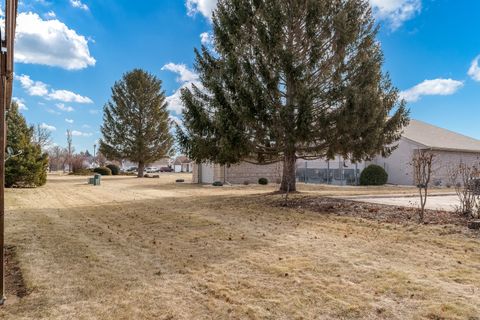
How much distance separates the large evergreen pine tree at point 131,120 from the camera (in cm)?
3406

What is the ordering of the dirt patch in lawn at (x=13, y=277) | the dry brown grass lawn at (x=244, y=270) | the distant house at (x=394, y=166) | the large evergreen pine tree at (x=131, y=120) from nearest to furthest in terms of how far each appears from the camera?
the dry brown grass lawn at (x=244, y=270) < the dirt patch in lawn at (x=13, y=277) < the distant house at (x=394, y=166) < the large evergreen pine tree at (x=131, y=120)

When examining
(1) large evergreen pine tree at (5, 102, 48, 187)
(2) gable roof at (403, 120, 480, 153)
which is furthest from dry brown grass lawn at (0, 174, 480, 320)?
(2) gable roof at (403, 120, 480, 153)

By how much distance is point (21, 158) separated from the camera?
18.2 m

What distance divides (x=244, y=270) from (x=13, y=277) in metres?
2.94

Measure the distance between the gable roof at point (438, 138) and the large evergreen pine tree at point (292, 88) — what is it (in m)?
13.0

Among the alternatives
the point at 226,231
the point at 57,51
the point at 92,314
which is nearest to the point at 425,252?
the point at 226,231

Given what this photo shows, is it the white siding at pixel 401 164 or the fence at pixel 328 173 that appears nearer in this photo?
the white siding at pixel 401 164

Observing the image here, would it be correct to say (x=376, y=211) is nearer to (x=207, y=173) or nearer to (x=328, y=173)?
(x=207, y=173)

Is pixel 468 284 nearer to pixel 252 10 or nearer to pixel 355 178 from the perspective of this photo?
pixel 252 10

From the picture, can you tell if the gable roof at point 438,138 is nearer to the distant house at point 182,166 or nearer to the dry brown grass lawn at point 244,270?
Result: the dry brown grass lawn at point 244,270

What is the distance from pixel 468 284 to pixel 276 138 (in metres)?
9.24

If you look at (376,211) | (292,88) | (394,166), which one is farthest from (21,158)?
(394,166)

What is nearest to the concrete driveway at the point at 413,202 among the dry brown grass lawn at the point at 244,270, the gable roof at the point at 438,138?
the dry brown grass lawn at the point at 244,270

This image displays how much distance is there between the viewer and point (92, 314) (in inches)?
126
